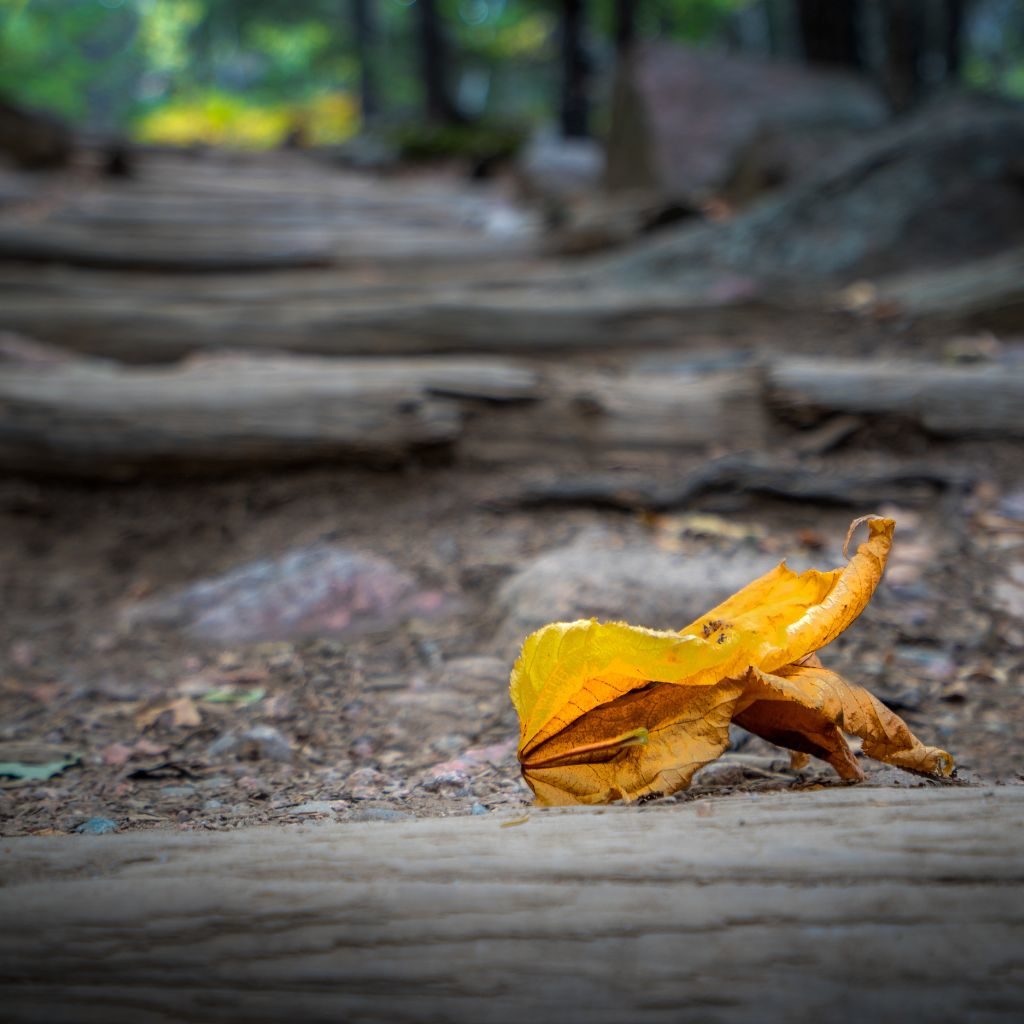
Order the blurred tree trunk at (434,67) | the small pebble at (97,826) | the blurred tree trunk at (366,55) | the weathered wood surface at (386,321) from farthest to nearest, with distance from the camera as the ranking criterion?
the blurred tree trunk at (366,55)
the blurred tree trunk at (434,67)
the weathered wood surface at (386,321)
the small pebble at (97,826)

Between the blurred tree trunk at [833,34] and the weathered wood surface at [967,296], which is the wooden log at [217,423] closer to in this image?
the weathered wood surface at [967,296]

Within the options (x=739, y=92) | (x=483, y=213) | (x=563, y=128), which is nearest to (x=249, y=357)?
(x=483, y=213)

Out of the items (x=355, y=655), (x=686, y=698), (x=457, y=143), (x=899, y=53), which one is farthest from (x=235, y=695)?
(x=457, y=143)

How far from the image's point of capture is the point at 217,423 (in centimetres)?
281

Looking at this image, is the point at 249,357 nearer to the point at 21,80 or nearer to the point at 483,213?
the point at 483,213

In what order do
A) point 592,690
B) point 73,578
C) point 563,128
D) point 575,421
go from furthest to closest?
point 563,128 < point 575,421 < point 73,578 < point 592,690

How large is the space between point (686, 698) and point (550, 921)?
0.34 metres

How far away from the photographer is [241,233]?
19.2 feet

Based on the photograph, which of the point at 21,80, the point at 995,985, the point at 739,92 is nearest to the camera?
the point at 995,985

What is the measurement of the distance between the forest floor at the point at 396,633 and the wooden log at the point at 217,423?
0.09 metres

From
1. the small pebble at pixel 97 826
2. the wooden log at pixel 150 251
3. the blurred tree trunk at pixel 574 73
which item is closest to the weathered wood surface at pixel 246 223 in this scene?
the wooden log at pixel 150 251

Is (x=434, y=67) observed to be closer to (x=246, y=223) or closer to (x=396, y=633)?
(x=246, y=223)

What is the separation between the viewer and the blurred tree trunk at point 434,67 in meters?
14.5

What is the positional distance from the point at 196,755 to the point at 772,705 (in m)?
1.02
